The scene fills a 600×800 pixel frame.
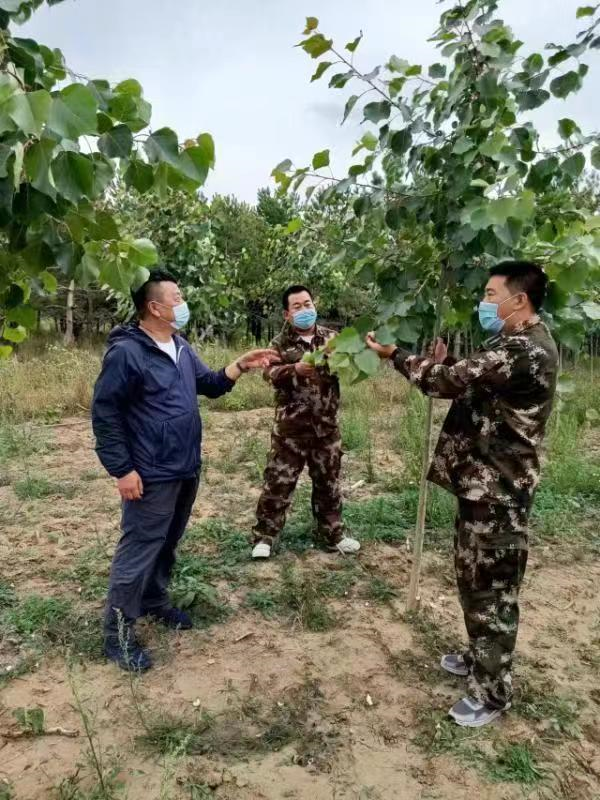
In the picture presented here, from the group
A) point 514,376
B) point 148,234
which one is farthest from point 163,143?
point 148,234

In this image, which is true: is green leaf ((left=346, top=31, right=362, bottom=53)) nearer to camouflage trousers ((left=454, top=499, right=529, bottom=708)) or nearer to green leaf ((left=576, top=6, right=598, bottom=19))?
green leaf ((left=576, top=6, right=598, bottom=19))

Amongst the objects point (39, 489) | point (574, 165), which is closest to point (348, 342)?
point (574, 165)

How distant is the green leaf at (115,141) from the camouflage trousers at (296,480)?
295 centimetres

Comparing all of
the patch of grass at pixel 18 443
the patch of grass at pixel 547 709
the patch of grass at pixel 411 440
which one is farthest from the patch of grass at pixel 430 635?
A: the patch of grass at pixel 18 443

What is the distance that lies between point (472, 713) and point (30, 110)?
267 centimetres

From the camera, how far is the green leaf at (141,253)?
4.92 ft

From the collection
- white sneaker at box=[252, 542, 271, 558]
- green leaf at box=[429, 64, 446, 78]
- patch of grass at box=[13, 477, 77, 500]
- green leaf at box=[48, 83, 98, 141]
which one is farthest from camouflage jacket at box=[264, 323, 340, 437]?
green leaf at box=[48, 83, 98, 141]

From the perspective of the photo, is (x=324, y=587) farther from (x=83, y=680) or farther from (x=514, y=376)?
(x=514, y=376)

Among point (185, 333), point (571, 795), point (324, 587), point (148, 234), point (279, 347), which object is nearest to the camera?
point (571, 795)

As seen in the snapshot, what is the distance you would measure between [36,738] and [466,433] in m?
2.19

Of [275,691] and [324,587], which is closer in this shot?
[275,691]

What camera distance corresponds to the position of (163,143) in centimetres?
131

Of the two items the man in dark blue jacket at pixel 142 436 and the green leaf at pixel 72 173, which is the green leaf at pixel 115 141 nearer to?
the green leaf at pixel 72 173

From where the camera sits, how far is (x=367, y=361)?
2545mm
